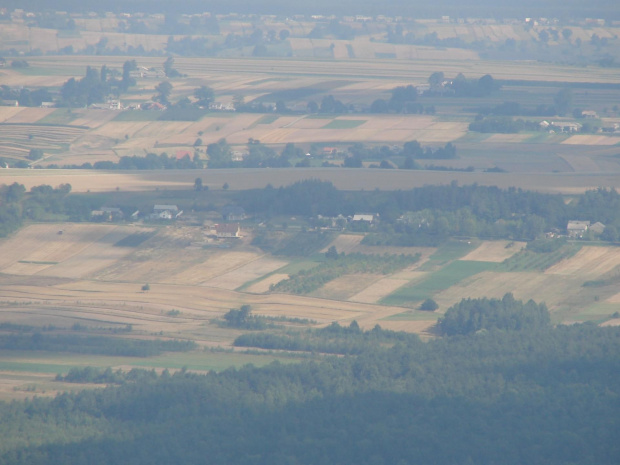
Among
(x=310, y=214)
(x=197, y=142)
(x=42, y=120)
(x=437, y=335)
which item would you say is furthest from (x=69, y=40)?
(x=437, y=335)

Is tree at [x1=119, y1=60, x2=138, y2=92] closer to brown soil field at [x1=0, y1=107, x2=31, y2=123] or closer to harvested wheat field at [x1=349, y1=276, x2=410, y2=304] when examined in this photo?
brown soil field at [x1=0, y1=107, x2=31, y2=123]

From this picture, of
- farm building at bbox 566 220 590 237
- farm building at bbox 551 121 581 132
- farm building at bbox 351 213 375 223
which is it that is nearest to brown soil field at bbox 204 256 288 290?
farm building at bbox 351 213 375 223

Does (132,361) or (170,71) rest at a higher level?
(170,71)

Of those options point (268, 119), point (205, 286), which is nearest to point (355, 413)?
point (205, 286)

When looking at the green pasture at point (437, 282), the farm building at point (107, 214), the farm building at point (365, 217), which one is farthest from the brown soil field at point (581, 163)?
the farm building at point (107, 214)

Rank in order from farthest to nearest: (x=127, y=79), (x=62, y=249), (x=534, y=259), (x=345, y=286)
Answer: (x=127, y=79) → (x=62, y=249) → (x=534, y=259) → (x=345, y=286)

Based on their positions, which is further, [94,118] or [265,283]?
[94,118]

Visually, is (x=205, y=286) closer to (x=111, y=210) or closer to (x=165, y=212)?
(x=165, y=212)
